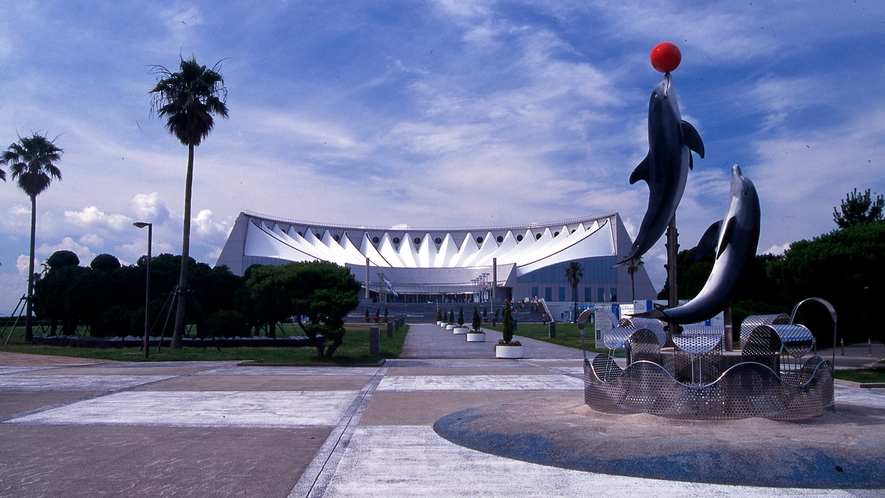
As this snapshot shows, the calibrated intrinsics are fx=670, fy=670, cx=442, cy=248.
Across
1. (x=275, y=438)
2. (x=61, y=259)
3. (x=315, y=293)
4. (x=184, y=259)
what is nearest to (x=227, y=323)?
(x=184, y=259)

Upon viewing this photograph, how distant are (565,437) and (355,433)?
2.37 m

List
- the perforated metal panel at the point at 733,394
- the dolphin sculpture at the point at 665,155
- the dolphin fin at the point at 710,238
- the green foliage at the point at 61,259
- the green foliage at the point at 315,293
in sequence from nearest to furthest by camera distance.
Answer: the perforated metal panel at the point at 733,394, the dolphin sculpture at the point at 665,155, the dolphin fin at the point at 710,238, the green foliage at the point at 315,293, the green foliage at the point at 61,259

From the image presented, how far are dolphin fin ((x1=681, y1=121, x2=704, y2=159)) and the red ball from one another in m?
0.75

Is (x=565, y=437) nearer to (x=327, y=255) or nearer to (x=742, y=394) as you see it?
Answer: (x=742, y=394)

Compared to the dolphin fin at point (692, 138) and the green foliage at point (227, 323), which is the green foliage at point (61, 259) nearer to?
the green foliage at point (227, 323)

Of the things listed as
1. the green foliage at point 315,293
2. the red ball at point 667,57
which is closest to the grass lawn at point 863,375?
the red ball at point 667,57

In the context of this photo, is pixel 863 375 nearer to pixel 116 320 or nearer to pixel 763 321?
pixel 763 321

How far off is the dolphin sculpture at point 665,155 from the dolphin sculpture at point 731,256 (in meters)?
0.68

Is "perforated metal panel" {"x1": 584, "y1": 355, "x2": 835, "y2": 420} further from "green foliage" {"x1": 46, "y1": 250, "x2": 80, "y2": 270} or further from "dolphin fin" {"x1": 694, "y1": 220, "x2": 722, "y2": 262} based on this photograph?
"green foliage" {"x1": 46, "y1": 250, "x2": 80, "y2": 270}

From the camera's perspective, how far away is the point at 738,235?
8.35m

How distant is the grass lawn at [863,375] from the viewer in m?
12.9

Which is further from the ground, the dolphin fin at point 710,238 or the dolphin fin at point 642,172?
the dolphin fin at point 642,172

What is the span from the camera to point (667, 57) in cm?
868

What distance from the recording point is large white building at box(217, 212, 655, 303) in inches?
2987
